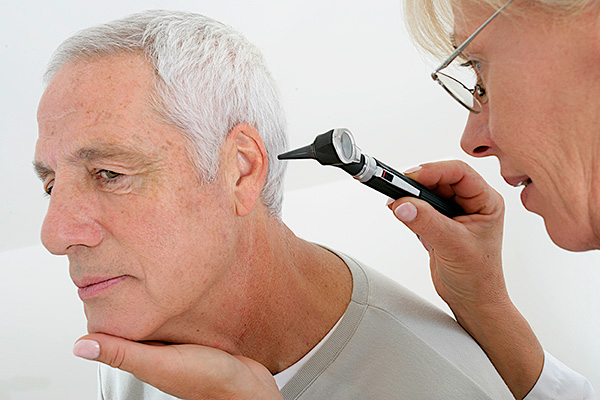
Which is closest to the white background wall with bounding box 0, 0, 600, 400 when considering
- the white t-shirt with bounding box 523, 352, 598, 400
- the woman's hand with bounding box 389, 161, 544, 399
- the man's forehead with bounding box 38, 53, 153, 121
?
the white t-shirt with bounding box 523, 352, 598, 400

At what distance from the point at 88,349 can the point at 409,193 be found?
2.10 feet

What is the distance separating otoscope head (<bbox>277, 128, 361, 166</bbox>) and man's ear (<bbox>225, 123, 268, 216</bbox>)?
0.20 m

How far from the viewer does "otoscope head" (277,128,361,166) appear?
97cm

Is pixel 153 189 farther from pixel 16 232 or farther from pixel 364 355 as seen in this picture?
pixel 16 232

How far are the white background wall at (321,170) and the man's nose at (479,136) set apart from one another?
0.98 metres

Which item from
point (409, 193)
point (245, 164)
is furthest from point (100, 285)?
point (409, 193)

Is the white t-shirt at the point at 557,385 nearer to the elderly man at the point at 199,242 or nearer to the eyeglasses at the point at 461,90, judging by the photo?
the elderly man at the point at 199,242

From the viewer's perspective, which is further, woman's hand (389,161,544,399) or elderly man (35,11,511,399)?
woman's hand (389,161,544,399)

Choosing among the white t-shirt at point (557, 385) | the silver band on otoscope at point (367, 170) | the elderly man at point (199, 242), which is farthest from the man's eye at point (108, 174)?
the white t-shirt at point (557, 385)

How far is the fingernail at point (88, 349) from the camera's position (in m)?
0.99

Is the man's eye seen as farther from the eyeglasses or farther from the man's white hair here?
the eyeglasses

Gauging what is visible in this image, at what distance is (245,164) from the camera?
1202 mm

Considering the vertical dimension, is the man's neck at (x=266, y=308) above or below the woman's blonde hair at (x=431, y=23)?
below

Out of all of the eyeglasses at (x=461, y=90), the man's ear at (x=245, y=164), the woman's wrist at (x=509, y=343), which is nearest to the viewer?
the eyeglasses at (x=461, y=90)
